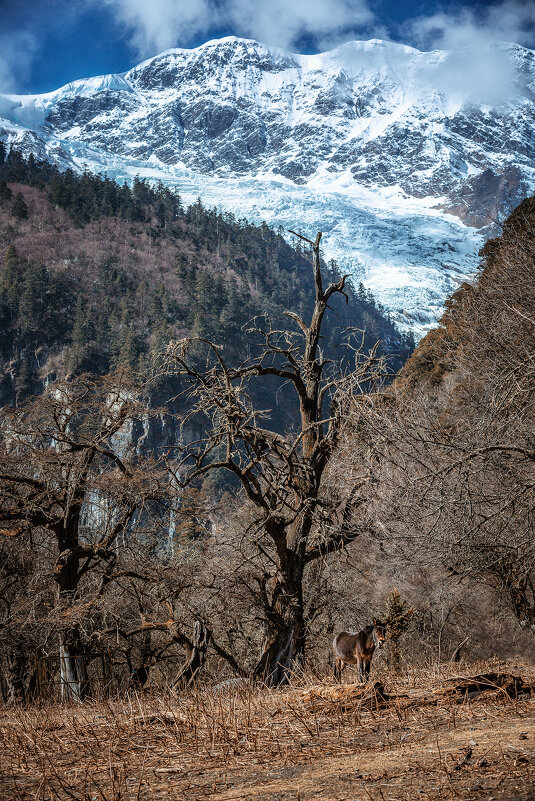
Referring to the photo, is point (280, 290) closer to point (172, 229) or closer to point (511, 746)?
point (172, 229)

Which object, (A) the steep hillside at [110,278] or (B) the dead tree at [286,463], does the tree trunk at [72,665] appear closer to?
(B) the dead tree at [286,463]

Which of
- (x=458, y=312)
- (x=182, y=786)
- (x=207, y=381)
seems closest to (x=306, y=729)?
(x=182, y=786)

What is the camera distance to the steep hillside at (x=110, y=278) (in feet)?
302

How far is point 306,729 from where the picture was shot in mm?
4262

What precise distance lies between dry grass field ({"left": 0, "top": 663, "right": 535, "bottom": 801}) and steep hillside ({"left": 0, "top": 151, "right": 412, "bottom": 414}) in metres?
73.3

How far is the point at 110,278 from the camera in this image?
105 m

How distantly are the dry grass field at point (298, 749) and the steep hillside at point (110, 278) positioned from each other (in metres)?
73.3

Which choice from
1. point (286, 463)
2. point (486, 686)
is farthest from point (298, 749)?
point (286, 463)

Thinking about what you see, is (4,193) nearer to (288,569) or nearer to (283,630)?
(288,569)

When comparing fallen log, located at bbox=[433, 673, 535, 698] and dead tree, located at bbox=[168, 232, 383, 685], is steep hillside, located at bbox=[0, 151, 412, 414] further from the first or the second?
fallen log, located at bbox=[433, 673, 535, 698]

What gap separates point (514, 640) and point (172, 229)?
346 feet

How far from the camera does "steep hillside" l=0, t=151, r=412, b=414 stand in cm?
9200

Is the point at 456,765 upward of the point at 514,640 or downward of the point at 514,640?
upward

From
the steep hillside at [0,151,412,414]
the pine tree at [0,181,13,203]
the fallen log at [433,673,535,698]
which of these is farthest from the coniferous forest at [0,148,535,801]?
the pine tree at [0,181,13,203]
